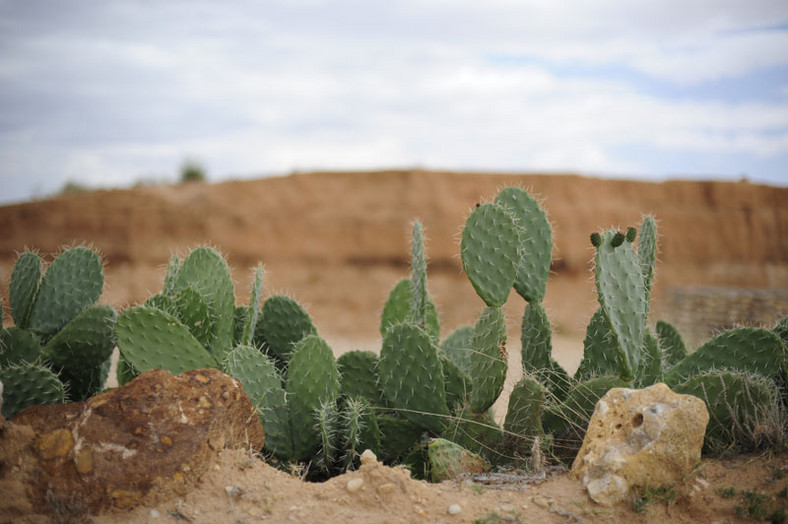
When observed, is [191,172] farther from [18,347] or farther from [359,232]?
[18,347]

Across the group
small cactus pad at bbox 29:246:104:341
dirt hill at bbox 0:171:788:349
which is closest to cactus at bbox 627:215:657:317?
small cactus pad at bbox 29:246:104:341

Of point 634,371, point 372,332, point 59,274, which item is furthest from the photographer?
point 372,332

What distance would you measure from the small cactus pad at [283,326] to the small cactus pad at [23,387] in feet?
3.52

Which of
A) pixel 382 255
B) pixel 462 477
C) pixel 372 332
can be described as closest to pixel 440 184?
pixel 382 255

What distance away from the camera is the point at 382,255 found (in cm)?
1488

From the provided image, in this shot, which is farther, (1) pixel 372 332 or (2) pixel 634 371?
(1) pixel 372 332

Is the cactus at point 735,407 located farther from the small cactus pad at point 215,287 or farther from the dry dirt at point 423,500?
the small cactus pad at point 215,287

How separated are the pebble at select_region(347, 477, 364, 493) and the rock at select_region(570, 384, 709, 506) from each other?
78 cm

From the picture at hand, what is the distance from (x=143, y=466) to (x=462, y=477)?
112cm

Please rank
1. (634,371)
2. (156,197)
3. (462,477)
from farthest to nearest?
(156,197) → (634,371) → (462,477)

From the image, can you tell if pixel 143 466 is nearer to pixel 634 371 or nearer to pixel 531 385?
pixel 531 385

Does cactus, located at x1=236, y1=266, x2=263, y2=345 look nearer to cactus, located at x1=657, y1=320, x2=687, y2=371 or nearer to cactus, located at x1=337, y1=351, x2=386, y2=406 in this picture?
cactus, located at x1=337, y1=351, x2=386, y2=406

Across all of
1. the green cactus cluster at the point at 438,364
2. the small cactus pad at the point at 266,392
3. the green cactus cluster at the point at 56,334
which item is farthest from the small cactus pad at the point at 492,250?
the green cactus cluster at the point at 56,334

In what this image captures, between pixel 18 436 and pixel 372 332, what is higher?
pixel 18 436
